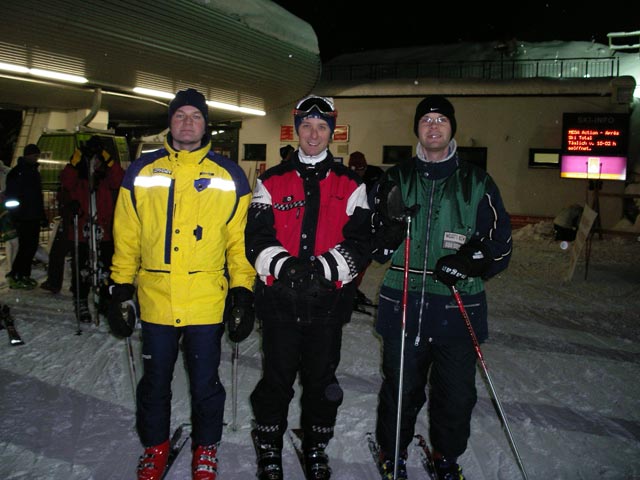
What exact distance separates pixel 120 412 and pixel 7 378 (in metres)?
1.34

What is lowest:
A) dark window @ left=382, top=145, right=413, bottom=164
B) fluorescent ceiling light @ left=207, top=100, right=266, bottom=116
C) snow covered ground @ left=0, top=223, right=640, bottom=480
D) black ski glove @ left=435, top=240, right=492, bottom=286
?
snow covered ground @ left=0, top=223, right=640, bottom=480

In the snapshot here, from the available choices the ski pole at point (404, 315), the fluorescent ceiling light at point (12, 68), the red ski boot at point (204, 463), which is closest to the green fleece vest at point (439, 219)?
the ski pole at point (404, 315)

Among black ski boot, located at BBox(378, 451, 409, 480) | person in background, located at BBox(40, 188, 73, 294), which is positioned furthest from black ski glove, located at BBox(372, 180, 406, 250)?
person in background, located at BBox(40, 188, 73, 294)

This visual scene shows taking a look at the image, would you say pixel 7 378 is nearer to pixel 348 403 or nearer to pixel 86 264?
pixel 86 264

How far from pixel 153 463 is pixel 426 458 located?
1574mm

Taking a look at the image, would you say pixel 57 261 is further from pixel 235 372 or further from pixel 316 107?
pixel 316 107

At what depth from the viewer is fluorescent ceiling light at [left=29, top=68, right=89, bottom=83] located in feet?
45.5

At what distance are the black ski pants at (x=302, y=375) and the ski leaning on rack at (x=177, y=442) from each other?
1.76ft

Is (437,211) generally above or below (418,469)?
above

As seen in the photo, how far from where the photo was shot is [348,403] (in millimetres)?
4094

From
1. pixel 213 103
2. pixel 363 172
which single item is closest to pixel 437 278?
pixel 363 172

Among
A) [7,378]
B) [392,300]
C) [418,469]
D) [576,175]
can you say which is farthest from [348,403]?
[576,175]

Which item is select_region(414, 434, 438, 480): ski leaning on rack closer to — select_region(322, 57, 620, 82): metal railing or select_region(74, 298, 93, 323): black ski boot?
select_region(74, 298, 93, 323): black ski boot

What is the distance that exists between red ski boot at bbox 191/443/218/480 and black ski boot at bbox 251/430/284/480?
25 cm
